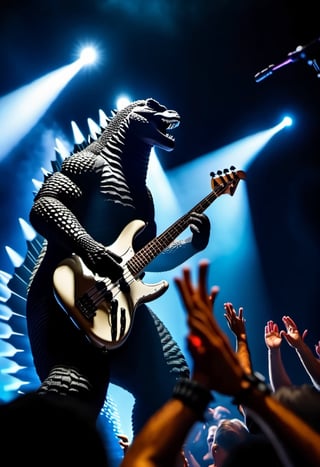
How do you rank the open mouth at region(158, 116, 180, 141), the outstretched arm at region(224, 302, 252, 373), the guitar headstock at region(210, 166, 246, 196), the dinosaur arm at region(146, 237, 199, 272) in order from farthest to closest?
the guitar headstock at region(210, 166, 246, 196)
the open mouth at region(158, 116, 180, 141)
the dinosaur arm at region(146, 237, 199, 272)
the outstretched arm at region(224, 302, 252, 373)

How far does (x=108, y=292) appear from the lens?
2.29 metres

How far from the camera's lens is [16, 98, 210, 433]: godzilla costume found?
7.22 ft

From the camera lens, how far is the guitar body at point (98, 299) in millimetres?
2111

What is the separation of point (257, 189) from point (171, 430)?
5.56 meters

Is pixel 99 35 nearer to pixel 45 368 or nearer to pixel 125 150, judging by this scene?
pixel 125 150

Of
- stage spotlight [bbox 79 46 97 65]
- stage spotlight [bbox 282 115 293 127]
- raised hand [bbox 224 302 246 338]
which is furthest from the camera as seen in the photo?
stage spotlight [bbox 282 115 293 127]

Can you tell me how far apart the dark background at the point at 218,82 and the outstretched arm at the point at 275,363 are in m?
2.61

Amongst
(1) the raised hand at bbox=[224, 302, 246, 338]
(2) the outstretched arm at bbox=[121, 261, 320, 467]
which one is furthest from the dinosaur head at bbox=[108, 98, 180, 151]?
(2) the outstretched arm at bbox=[121, 261, 320, 467]

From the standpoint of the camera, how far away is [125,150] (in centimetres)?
297

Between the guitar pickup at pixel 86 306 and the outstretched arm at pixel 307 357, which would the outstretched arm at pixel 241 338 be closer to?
Result: the guitar pickup at pixel 86 306

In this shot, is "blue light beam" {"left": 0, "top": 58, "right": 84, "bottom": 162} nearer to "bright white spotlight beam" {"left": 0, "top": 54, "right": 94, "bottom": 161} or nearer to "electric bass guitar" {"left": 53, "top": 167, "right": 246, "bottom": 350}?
"bright white spotlight beam" {"left": 0, "top": 54, "right": 94, "bottom": 161}

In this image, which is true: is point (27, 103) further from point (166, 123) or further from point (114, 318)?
point (114, 318)

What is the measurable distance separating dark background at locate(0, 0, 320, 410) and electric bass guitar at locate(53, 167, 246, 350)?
6.97 feet

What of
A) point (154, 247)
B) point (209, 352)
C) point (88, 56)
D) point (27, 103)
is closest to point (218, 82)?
point (88, 56)
